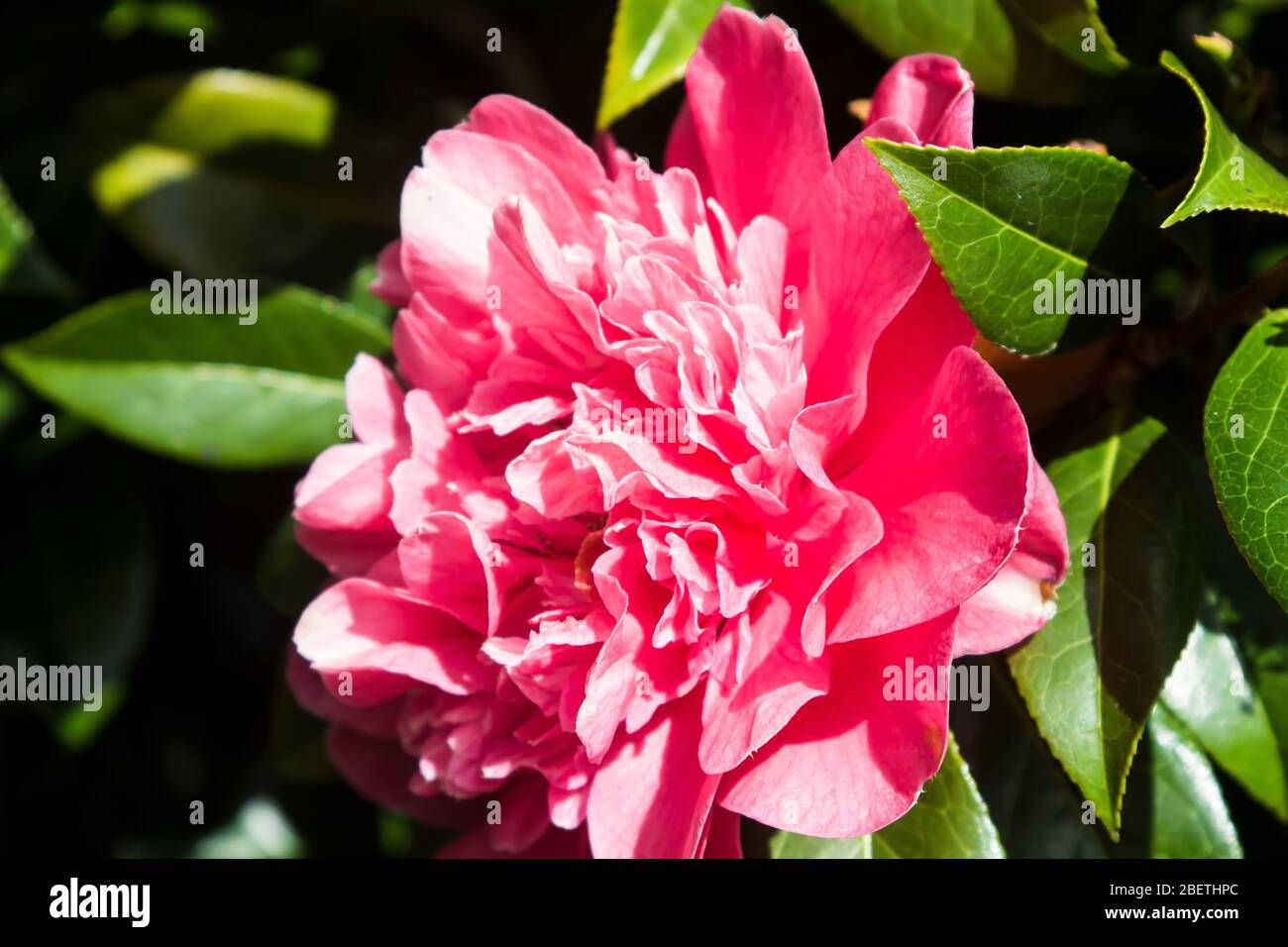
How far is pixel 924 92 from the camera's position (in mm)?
678

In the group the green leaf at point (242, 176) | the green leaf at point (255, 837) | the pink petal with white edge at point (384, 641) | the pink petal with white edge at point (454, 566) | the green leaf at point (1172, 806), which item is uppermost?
the green leaf at point (242, 176)

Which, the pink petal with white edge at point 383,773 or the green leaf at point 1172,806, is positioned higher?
the green leaf at point 1172,806

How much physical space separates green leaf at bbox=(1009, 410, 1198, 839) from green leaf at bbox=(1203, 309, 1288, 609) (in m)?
0.08

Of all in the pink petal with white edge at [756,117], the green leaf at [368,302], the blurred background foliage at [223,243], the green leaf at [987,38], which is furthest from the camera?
the green leaf at [368,302]

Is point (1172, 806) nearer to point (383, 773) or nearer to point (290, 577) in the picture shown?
point (383, 773)

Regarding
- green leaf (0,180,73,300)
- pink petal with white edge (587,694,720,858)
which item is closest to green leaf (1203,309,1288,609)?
pink petal with white edge (587,694,720,858)

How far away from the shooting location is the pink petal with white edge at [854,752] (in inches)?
23.8

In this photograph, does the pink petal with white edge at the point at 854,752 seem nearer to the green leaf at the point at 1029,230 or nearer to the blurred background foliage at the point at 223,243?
the green leaf at the point at 1029,230

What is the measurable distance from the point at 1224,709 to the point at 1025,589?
254mm

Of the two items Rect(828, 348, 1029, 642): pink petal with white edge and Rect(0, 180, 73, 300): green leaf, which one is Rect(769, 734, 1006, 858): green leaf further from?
Rect(0, 180, 73, 300): green leaf

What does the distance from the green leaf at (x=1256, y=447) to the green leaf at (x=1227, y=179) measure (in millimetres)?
84

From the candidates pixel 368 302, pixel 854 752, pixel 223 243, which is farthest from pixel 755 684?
pixel 223 243

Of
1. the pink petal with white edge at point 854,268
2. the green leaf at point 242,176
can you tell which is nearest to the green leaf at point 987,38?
the pink petal with white edge at point 854,268
